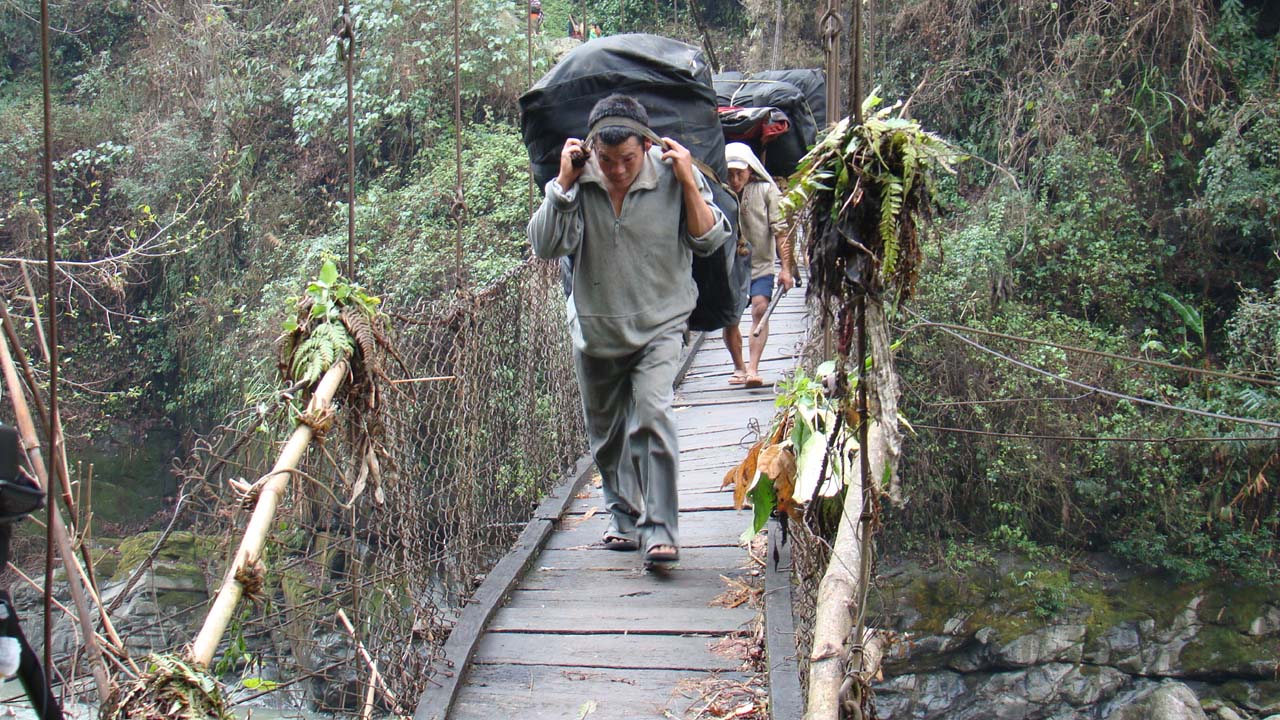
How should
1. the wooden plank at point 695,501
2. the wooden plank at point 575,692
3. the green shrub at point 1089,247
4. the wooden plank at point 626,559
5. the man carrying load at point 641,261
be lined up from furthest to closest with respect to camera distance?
the green shrub at point 1089,247 → the wooden plank at point 695,501 → the wooden plank at point 626,559 → the man carrying load at point 641,261 → the wooden plank at point 575,692

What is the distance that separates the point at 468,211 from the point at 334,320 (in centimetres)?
703

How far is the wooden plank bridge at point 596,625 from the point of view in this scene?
8.43 feet

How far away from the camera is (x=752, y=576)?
10.2 ft

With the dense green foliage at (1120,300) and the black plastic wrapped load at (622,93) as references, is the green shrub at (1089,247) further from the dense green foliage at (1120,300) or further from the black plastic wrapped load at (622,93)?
the black plastic wrapped load at (622,93)

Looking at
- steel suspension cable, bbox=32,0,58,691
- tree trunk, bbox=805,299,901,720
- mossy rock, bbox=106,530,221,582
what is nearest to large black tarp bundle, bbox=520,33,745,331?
tree trunk, bbox=805,299,901,720

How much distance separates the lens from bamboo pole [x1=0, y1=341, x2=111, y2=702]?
1.27 m

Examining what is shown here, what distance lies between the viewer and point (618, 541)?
11.0ft

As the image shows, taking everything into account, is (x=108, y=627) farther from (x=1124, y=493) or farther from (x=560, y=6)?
(x=560, y=6)

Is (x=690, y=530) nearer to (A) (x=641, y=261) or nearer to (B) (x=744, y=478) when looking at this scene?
(B) (x=744, y=478)

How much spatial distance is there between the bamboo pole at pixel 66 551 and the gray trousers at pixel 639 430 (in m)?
1.81

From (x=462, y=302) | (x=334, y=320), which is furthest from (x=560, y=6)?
(x=334, y=320)

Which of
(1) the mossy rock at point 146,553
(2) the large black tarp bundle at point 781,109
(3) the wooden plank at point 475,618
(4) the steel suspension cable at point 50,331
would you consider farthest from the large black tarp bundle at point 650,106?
(1) the mossy rock at point 146,553

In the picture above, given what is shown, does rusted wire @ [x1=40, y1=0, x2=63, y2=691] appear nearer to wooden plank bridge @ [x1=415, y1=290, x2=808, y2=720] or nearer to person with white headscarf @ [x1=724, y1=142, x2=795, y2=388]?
wooden plank bridge @ [x1=415, y1=290, x2=808, y2=720]

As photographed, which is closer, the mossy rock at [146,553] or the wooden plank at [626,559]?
the wooden plank at [626,559]
